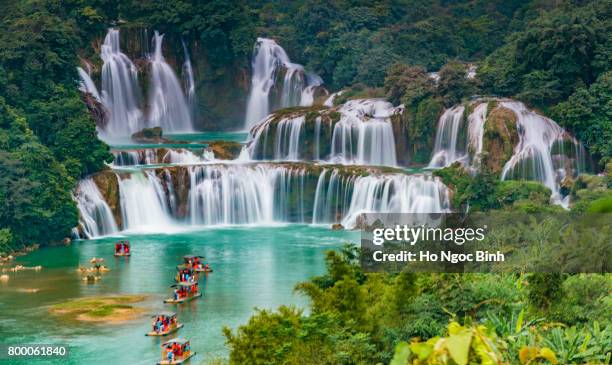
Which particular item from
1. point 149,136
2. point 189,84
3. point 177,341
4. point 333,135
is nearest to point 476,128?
point 333,135

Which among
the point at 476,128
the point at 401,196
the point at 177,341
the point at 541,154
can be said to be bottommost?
the point at 177,341

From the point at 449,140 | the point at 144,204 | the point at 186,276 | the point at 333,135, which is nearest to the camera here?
the point at 186,276

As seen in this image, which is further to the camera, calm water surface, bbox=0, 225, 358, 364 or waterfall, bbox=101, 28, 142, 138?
waterfall, bbox=101, 28, 142, 138

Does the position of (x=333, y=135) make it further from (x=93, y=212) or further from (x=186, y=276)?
(x=186, y=276)

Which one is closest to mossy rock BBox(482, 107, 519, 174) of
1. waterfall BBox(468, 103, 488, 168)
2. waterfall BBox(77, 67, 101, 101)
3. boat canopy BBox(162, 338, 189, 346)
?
waterfall BBox(468, 103, 488, 168)

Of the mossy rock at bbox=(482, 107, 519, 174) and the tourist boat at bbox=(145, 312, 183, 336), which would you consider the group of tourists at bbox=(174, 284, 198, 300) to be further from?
the mossy rock at bbox=(482, 107, 519, 174)
